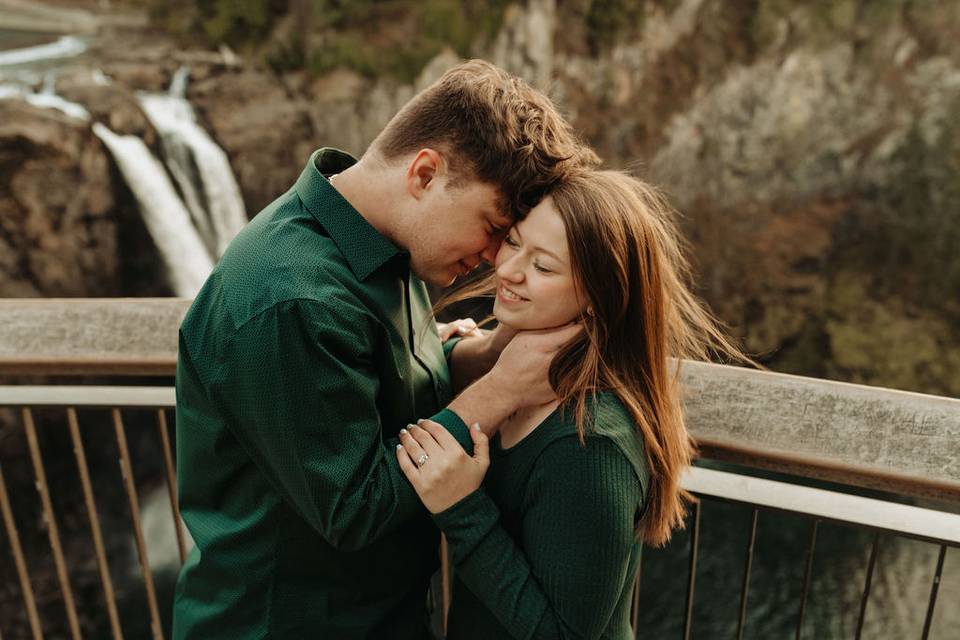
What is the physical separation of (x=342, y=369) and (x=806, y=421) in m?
0.86

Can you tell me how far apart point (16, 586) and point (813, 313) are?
12.2m

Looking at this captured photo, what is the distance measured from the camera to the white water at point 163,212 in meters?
8.50

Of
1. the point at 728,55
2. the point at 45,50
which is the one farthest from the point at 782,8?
the point at 45,50

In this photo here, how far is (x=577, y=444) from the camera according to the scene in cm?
128

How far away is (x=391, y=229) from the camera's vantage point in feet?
4.73

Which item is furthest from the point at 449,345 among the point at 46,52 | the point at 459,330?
the point at 46,52

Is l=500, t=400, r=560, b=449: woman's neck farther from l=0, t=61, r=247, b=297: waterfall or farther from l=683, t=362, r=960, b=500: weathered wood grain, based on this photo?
l=0, t=61, r=247, b=297: waterfall

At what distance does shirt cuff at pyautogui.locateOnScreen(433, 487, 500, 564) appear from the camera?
51.4 inches

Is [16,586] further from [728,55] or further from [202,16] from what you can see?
[728,55]

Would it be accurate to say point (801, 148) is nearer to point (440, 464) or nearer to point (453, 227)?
point (453, 227)

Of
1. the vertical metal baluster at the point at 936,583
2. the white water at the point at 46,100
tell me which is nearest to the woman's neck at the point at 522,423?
the vertical metal baluster at the point at 936,583

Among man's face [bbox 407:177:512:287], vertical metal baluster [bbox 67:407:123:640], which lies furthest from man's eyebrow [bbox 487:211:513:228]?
vertical metal baluster [bbox 67:407:123:640]

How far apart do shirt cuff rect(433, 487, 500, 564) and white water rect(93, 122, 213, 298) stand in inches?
321

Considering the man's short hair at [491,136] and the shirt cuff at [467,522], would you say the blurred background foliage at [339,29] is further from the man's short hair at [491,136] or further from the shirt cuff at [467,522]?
the shirt cuff at [467,522]
